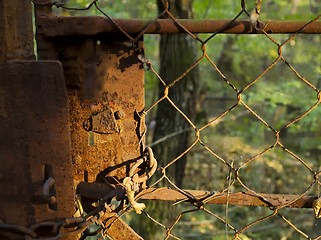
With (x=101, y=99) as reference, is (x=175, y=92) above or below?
below

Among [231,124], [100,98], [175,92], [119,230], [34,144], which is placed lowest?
[231,124]

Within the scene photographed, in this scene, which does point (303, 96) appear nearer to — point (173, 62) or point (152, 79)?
point (152, 79)

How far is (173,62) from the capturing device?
12.0 feet

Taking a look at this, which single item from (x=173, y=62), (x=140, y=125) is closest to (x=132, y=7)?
(x=173, y=62)

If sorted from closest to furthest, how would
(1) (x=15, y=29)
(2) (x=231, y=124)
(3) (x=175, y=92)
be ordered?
(1) (x=15, y=29) → (3) (x=175, y=92) → (2) (x=231, y=124)

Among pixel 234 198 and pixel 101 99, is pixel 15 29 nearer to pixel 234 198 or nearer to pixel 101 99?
pixel 101 99

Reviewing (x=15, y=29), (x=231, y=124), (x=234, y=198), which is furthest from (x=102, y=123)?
(x=231, y=124)

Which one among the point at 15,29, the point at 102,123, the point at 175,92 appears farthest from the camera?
the point at 175,92

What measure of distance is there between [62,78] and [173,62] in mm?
2697

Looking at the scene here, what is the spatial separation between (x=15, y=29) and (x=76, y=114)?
24cm

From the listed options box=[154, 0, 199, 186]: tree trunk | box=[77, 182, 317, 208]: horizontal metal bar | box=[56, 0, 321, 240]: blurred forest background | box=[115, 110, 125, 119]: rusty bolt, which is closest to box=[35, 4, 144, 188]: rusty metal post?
box=[115, 110, 125, 119]: rusty bolt

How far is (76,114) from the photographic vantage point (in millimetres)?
1105

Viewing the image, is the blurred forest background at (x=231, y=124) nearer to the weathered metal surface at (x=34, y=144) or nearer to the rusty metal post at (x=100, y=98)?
the rusty metal post at (x=100, y=98)

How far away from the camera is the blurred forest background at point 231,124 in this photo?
3.74 metres
